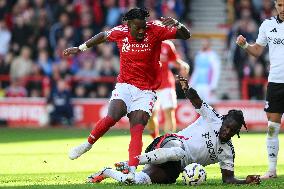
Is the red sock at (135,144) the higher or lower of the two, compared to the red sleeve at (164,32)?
lower

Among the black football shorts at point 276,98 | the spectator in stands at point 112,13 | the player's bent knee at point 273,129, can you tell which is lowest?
the player's bent knee at point 273,129

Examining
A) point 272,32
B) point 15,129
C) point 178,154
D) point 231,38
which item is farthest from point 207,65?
point 178,154

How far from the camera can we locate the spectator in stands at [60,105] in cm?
2623

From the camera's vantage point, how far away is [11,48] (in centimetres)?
2858

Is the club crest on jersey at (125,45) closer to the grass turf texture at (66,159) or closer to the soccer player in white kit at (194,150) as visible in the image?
the soccer player in white kit at (194,150)

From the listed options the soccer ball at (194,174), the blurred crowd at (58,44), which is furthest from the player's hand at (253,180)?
the blurred crowd at (58,44)

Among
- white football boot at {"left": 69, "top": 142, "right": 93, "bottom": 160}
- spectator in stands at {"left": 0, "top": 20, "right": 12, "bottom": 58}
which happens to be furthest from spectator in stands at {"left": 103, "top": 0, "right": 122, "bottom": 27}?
white football boot at {"left": 69, "top": 142, "right": 93, "bottom": 160}

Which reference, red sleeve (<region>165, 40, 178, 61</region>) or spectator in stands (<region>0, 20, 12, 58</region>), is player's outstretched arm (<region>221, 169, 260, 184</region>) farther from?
spectator in stands (<region>0, 20, 12, 58</region>)

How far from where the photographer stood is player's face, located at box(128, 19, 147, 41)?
12914 mm

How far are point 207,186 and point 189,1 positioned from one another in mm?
19476

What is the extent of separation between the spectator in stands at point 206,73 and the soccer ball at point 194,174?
13.2 m

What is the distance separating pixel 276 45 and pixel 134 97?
86.5 inches

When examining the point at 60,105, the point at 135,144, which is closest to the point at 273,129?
the point at 135,144

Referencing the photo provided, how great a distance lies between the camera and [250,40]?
27.2 m
